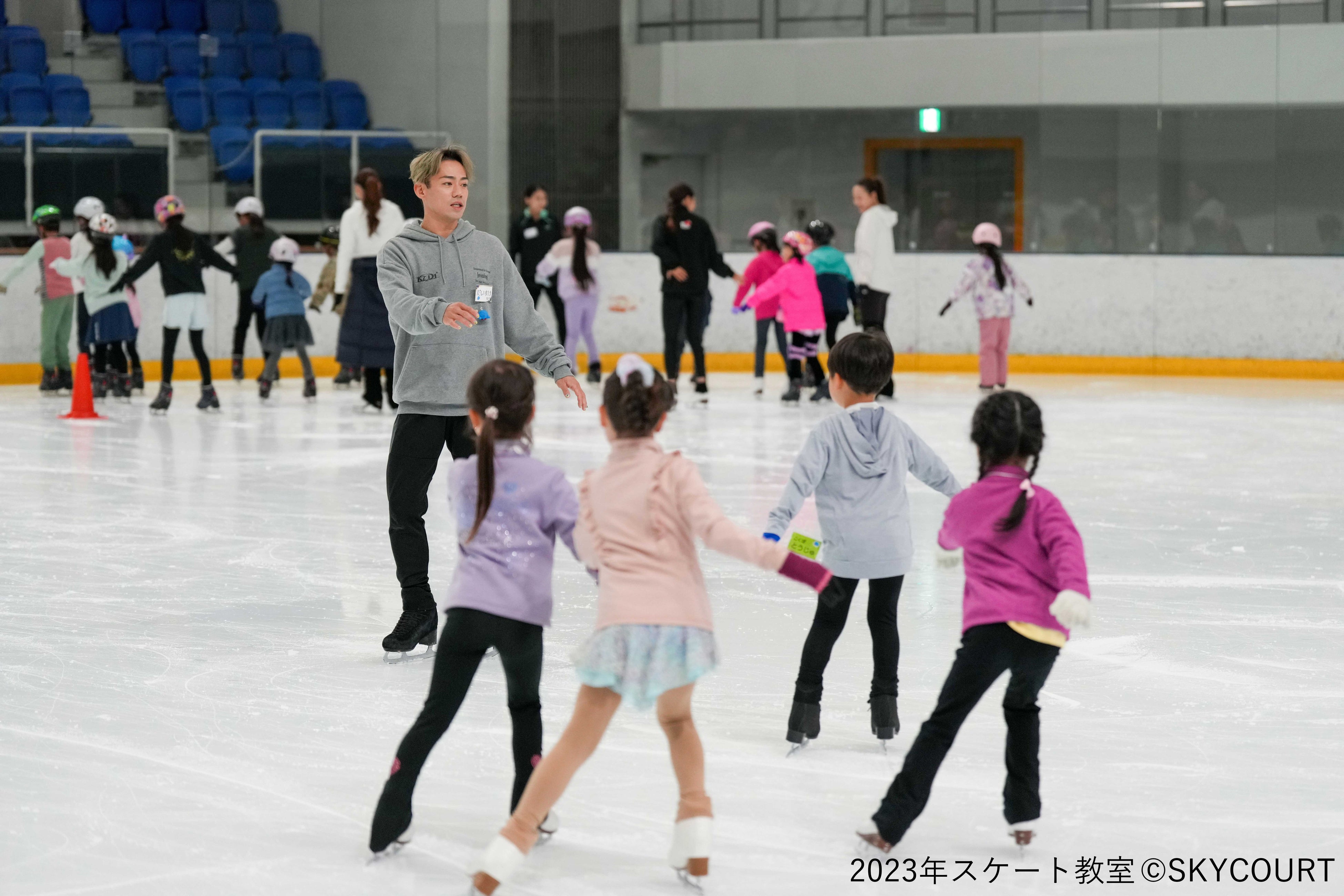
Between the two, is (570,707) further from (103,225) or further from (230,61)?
(230,61)

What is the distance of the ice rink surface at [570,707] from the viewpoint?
2.81 metres

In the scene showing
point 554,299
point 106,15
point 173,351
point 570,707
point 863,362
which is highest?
point 106,15

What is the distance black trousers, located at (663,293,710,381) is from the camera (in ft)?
37.5

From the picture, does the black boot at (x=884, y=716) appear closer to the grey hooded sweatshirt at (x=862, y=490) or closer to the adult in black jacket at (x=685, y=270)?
the grey hooded sweatshirt at (x=862, y=490)

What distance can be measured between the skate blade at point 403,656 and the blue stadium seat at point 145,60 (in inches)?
500

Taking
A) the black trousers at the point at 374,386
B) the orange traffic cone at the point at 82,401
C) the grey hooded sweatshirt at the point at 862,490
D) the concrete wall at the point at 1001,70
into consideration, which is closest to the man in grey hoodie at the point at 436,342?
the grey hooded sweatshirt at the point at 862,490

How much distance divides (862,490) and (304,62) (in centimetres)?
1403

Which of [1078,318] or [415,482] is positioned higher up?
[1078,318]

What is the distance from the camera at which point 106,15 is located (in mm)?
16156

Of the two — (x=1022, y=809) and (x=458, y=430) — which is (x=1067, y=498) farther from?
(x=1022, y=809)

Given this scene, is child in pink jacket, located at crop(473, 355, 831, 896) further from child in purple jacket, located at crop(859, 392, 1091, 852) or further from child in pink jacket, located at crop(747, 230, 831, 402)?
child in pink jacket, located at crop(747, 230, 831, 402)

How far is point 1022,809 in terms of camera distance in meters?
2.78

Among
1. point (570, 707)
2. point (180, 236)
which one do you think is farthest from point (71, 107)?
point (570, 707)

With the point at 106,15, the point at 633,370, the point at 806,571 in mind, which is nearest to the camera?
the point at 806,571
